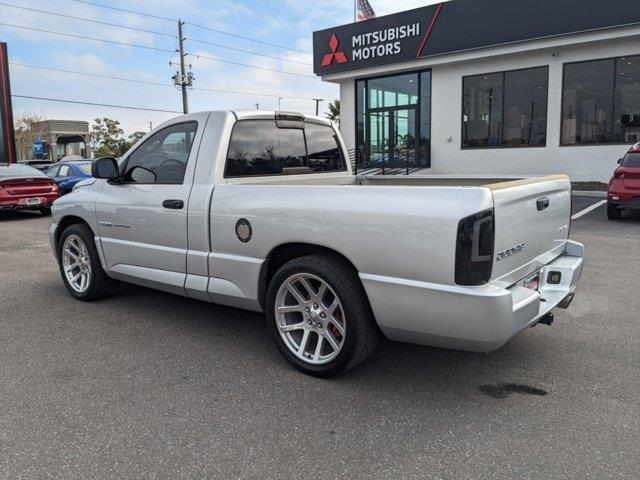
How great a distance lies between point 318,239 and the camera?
3.39 metres

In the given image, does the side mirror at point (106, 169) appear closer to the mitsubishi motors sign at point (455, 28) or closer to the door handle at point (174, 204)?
the door handle at point (174, 204)

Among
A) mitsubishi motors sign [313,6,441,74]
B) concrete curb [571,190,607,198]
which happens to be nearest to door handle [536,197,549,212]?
concrete curb [571,190,607,198]

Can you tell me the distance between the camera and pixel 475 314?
285 cm

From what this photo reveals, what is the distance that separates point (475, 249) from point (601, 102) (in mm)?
15568

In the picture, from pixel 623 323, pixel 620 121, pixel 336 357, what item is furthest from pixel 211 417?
pixel 620 121

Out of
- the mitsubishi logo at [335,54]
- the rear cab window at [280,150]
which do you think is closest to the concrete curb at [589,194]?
the mitsubishi logo at [335,54]

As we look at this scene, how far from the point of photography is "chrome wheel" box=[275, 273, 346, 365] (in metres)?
3.49

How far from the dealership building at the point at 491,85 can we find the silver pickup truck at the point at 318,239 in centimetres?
1320

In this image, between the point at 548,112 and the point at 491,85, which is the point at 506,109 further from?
the point at 548,112

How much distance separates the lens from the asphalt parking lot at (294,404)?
2637mm

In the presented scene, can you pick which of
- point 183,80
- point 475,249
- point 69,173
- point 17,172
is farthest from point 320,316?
point 183,80

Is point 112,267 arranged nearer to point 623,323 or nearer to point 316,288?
point 316,288

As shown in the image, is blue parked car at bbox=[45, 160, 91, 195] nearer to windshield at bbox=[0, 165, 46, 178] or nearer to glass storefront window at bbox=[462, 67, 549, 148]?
windshield at bbox=[0, 165, 46, 178]

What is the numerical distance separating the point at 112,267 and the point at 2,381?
1610 mm
